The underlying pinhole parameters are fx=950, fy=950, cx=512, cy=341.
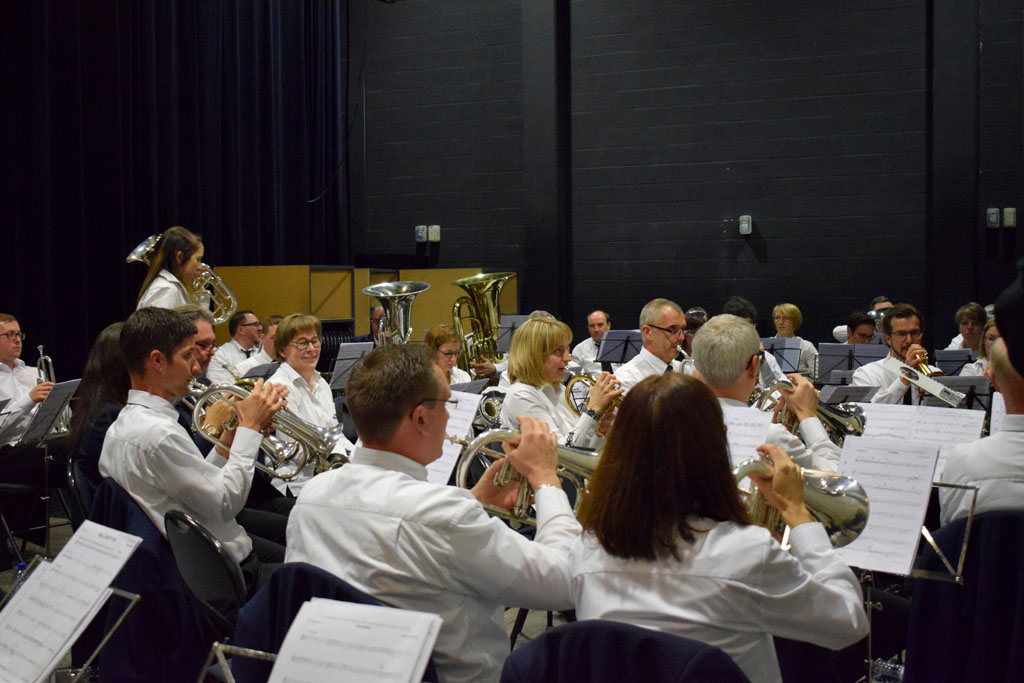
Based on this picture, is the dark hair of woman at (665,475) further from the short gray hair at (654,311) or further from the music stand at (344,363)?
the music stand at (344,363)

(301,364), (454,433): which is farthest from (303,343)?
(454,433)

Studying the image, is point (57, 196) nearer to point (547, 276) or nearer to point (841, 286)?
point (547, 276)

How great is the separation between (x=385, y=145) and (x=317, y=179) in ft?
3.40

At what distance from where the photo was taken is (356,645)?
4.59 ft

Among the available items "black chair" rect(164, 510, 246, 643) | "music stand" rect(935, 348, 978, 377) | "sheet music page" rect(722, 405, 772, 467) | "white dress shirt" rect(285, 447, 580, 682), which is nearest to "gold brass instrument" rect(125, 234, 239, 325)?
"black chair" rect(164, 510, 246, 643)

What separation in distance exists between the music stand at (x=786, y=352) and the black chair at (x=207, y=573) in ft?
17.2

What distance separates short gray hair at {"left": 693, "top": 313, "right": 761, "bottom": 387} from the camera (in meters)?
→ 2.79

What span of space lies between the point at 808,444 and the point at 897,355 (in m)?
2.57

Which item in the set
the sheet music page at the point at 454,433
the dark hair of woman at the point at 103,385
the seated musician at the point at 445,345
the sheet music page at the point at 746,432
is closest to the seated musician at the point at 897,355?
the seated musician at the point at 445,345

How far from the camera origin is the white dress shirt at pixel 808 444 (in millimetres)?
2828

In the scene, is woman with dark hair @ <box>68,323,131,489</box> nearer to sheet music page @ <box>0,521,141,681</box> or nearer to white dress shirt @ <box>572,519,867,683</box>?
sheet music page @ <box>0,521,141,681</box>

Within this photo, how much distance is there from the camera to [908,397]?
5172 millimetres

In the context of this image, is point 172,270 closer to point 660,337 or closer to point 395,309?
point 395,309

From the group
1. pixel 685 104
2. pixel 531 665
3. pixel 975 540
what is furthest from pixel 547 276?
pixel 531 665
